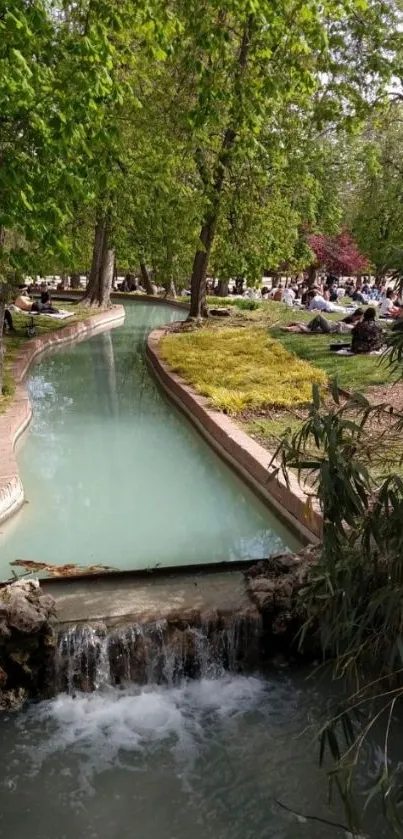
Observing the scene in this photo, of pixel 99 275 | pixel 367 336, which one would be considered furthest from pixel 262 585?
pixel 99 275

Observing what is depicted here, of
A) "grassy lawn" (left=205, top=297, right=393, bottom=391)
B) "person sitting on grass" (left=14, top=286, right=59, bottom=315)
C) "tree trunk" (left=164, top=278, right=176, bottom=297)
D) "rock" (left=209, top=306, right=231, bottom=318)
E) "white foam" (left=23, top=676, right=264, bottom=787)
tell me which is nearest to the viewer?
"white foam" (left=23, top=676, right=264, bottom=787)

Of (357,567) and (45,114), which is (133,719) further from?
(45,114)

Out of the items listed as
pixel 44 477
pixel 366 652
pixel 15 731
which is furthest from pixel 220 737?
pixel 44 477

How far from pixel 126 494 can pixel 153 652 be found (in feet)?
11.0

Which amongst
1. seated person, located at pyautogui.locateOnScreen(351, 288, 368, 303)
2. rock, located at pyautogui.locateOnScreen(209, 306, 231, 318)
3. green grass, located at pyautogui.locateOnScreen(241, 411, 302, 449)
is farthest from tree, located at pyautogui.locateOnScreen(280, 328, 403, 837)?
seated person, located at pyautogui.locateOnScreen(351, 288, 368, 303)

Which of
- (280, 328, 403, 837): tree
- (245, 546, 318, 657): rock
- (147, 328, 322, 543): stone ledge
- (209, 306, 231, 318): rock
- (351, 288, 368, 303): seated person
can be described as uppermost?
(351, 288, 368, 303): seated person

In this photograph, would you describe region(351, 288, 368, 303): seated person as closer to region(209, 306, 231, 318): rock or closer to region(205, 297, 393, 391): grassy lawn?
region(205, 297, 393, 391): grassy lawn

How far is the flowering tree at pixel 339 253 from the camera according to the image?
4497 centimetres

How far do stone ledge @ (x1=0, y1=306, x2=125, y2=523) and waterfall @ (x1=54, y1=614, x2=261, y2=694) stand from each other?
98.3 inches

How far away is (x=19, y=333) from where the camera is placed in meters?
20.0

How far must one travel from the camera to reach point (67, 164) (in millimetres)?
8070

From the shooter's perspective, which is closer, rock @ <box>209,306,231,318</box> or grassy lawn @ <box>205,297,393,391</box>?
grassy lawn @ <box>205,297,393,391</box>

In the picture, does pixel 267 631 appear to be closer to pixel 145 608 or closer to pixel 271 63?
pixel 145 608

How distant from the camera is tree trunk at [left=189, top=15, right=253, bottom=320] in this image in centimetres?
1697
